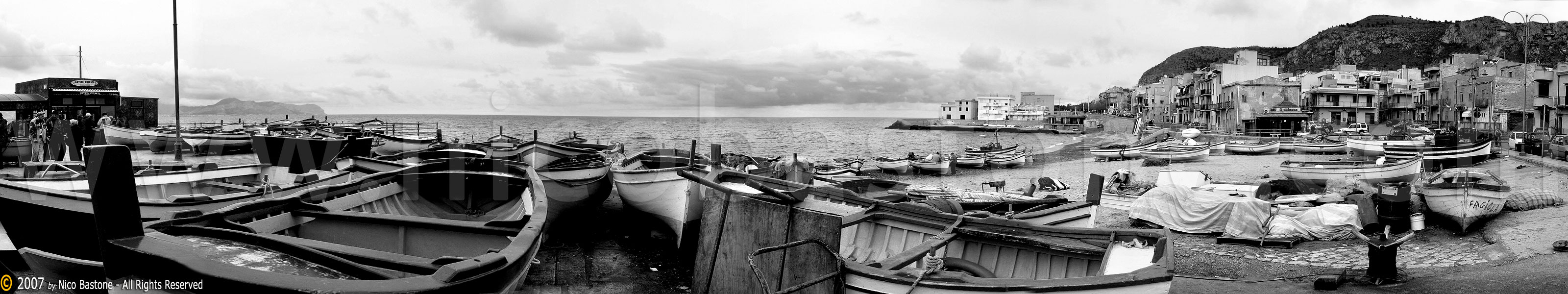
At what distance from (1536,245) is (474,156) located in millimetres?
16917

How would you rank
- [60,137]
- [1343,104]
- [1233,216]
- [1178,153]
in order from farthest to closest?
[1343,104] → [1178,153] → [60,137] → [1233,216]

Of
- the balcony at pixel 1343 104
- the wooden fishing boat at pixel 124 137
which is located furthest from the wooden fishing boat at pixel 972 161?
the balcony at pixel 1343 104

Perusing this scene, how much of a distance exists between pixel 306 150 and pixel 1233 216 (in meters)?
17.3

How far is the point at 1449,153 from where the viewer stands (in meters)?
24.5

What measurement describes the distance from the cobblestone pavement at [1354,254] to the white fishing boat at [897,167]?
61.2 ft

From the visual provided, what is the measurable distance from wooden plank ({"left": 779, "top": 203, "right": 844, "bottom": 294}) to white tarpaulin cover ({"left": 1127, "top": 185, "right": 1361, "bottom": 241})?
379 inches

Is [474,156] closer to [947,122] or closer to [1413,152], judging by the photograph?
[1413,152]

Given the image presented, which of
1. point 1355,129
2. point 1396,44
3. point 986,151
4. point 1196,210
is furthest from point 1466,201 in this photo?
point 1396,44

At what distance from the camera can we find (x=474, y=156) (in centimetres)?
1370

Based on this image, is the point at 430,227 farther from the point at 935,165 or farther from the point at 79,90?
the point at 79,90

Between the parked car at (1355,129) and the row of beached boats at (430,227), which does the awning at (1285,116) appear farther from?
the row of beached boats at (430,227)

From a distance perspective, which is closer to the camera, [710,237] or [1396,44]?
[710,237]

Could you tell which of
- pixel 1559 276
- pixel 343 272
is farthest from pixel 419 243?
pixel 1559 276

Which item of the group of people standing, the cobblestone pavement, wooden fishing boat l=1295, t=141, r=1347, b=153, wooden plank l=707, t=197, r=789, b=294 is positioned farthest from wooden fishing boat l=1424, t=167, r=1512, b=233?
wooden fishing boat l=1295, t=141, r=1347, b=153
